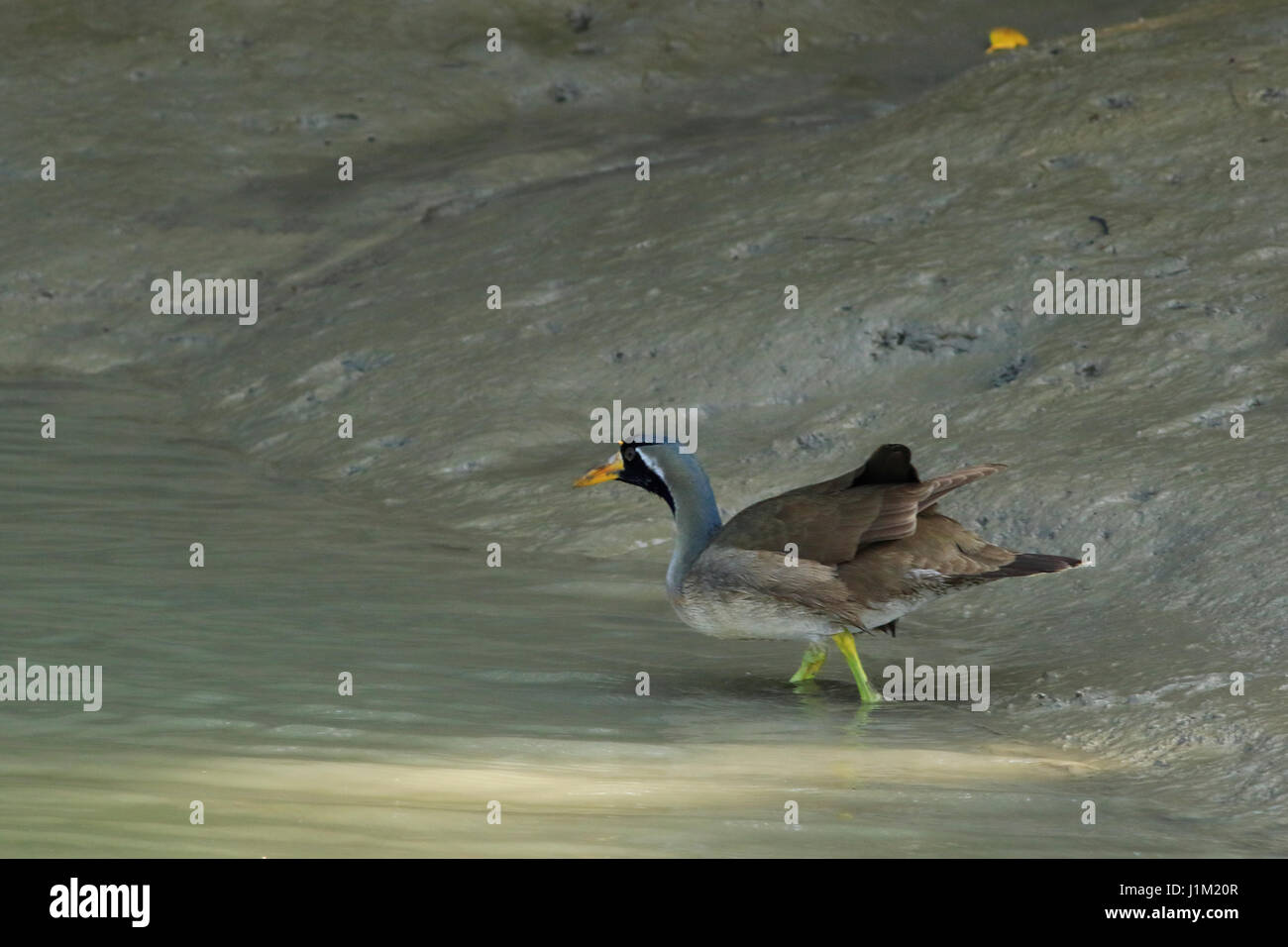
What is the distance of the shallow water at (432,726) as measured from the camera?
4.79 metres

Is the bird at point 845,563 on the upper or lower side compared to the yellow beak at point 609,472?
lower

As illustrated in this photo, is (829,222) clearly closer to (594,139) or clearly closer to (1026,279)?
(1026,279)

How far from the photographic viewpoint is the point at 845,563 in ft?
22.1

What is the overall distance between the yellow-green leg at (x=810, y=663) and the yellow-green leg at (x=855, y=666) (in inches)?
7.2

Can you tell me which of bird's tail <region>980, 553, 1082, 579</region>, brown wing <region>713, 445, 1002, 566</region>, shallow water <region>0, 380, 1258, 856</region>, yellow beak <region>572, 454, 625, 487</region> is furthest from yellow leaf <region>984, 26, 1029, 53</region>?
bird's tail <region>980, 553, 1082, 579</region>

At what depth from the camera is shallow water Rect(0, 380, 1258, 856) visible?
4.79 meters

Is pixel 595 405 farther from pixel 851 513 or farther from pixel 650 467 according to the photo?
pixel 851 513

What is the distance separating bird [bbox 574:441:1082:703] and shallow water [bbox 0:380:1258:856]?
29cm

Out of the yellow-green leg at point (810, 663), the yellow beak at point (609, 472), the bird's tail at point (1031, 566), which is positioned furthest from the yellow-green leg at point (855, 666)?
the yellow beak at point (609, 472)

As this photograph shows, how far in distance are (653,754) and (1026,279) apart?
5.69 m

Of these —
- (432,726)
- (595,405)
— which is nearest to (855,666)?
(432,726)

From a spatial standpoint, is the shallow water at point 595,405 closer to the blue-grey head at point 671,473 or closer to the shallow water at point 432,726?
the shallow water at point 432,726

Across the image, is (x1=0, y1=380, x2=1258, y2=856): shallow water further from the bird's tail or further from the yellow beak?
the yellow beak

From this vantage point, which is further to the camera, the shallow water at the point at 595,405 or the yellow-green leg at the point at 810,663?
the yellow-green leg at the point at 810,663
